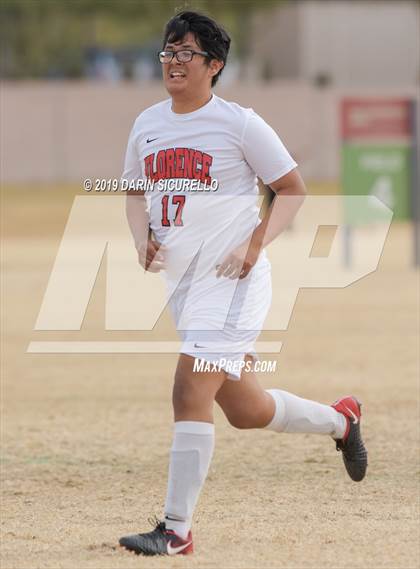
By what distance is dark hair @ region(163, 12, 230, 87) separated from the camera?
550 centimetres

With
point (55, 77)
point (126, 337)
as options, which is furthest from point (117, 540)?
point (55, 77)

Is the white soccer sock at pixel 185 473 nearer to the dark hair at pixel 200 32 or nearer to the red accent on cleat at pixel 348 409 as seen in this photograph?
the red accent on cleat at pixel 348 409

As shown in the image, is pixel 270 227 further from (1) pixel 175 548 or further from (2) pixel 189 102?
(1) pixel 175 548

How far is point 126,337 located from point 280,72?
4383 cm

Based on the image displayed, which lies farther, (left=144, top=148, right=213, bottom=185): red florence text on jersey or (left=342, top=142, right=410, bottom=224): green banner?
(left=342, top=142, right=410, bottom=224): green banner

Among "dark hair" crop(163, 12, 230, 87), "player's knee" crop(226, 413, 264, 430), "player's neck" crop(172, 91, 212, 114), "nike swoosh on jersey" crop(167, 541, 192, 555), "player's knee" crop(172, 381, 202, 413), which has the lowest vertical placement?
"nike swoosh on jersey" crop(167, 541, 192, 555)

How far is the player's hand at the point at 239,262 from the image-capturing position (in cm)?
537

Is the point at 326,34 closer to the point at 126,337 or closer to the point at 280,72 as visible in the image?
the point at 280,72

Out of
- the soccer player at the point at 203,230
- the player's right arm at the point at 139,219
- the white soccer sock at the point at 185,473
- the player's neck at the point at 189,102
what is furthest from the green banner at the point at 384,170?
the white soccer sock at the point at 185,473

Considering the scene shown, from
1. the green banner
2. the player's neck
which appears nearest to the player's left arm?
the player's neck

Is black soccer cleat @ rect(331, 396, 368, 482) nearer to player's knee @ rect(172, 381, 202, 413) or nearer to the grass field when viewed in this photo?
the grass field

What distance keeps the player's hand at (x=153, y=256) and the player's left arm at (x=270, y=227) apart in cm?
29

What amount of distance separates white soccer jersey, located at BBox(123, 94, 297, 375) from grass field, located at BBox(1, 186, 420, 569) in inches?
34.7

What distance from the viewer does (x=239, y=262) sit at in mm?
5367
